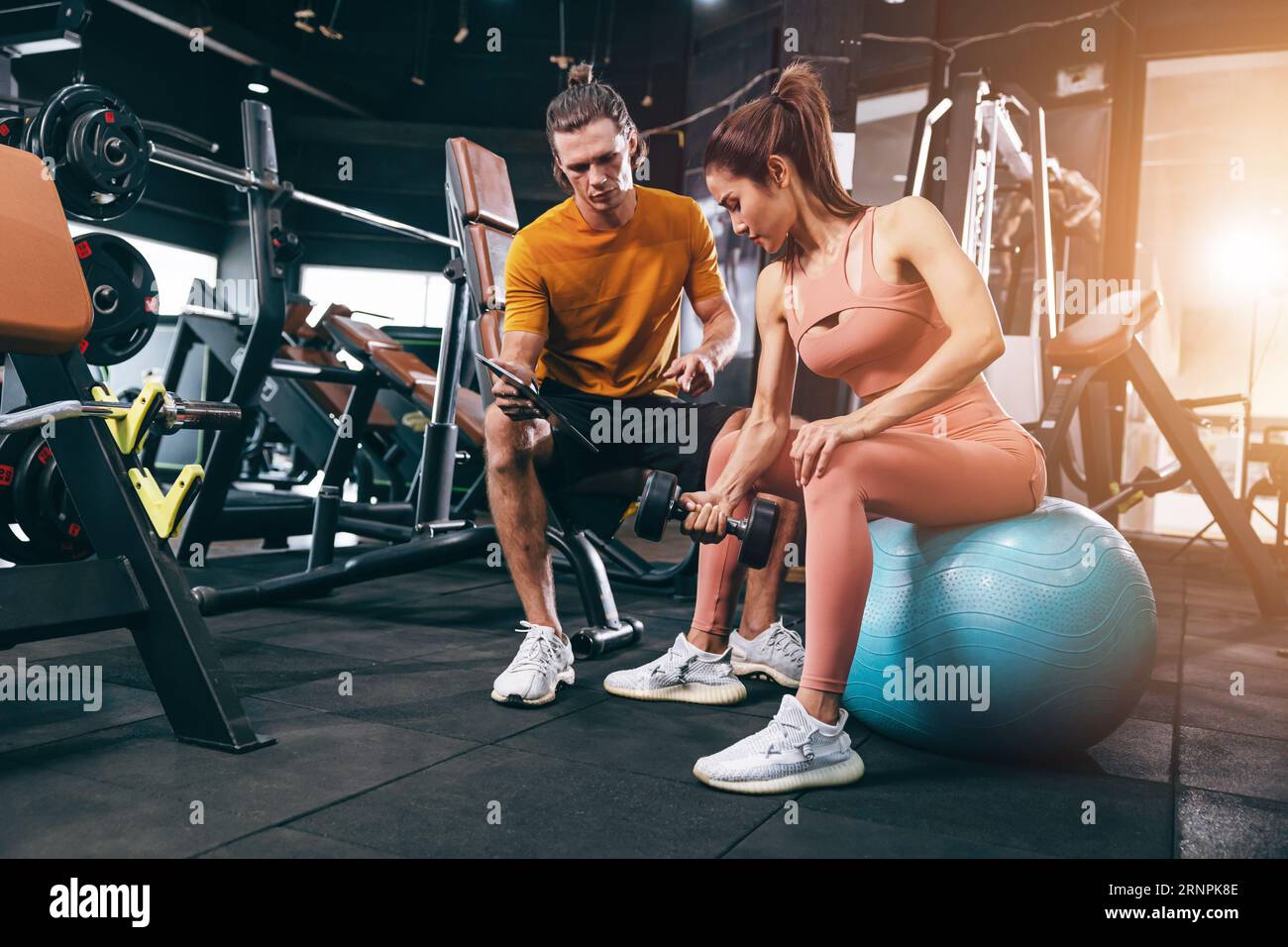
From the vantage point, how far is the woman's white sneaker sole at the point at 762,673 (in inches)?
79.7

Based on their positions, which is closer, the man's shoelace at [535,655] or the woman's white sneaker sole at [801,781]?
the woman's white sneaker sole at [801,781]

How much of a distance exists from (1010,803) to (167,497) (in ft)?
4.37

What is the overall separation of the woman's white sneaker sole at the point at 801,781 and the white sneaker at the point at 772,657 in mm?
562

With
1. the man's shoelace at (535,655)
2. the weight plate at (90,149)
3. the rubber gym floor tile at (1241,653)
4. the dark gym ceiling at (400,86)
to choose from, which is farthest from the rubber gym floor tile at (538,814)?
the dark gym ceiling at (400,86)

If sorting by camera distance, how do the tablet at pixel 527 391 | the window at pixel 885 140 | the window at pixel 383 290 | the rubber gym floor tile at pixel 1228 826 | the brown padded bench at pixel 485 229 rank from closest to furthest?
the rubber gym floor tile at pixel 1228 826
the tablet at pixel 527 391
the brown padded bench at pixel 485 229
the window at pixel 885 140
the window at pixel 383 290

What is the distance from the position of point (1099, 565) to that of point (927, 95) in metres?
4.38

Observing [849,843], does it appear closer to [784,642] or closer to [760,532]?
[760,532]

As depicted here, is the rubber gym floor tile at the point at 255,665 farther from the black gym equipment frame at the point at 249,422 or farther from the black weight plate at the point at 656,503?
the black weight plate at the point at 656,503

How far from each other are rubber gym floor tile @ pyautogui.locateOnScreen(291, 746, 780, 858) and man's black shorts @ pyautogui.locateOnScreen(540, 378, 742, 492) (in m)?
0.74

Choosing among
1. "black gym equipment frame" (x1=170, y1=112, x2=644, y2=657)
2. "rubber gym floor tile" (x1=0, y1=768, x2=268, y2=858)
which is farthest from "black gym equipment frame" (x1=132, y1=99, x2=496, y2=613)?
"rubber gym floor tile" (x1=0, y1=768, x2=268, y2=858)

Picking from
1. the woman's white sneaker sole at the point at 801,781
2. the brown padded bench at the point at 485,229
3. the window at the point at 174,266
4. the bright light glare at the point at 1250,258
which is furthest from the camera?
the window at the point at 174,266

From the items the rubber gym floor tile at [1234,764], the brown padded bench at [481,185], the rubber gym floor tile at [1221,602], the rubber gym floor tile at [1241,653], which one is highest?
the brown padded bench at [481,185]

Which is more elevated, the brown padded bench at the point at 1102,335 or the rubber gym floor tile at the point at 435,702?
the brown padded bench at the point at 1102,335

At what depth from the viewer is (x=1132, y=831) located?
4.21 ft
